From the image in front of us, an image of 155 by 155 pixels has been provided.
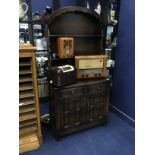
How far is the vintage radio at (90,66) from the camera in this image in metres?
2.35

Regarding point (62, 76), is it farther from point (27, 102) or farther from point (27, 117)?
point (27, 117)

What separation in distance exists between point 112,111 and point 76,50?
118 centimetres

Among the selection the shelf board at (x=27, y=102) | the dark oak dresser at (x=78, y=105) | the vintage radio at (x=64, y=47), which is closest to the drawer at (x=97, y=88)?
the dark oak dresser at (x=78, y=105)

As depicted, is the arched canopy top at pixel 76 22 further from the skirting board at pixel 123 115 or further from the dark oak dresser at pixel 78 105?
the skirting board at pixel 123 115

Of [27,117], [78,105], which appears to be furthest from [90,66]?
[27,117]

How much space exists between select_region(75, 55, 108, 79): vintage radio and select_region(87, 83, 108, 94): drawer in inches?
6.0

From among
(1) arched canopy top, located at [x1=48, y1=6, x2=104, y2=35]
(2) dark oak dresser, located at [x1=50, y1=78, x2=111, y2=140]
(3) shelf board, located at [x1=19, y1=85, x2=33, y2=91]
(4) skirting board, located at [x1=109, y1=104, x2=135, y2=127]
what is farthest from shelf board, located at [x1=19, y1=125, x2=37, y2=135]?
(4) skirting board, located at [x1=109, y1=104, x2=135, y2=127]

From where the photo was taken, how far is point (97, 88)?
238cm

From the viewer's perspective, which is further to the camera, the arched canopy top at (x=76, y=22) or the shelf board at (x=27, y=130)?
the arched canopy top at (x=76, y=22)

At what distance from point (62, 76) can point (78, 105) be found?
44 cm

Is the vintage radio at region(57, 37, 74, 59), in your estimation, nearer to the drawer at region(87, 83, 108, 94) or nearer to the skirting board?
the drawer at region(87, 83, 108, 94)

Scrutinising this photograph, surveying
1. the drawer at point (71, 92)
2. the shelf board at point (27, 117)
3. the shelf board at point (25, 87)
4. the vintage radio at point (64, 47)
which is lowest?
the shelf board at point (27, 117)

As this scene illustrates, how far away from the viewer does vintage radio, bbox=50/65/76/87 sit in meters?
2.09
